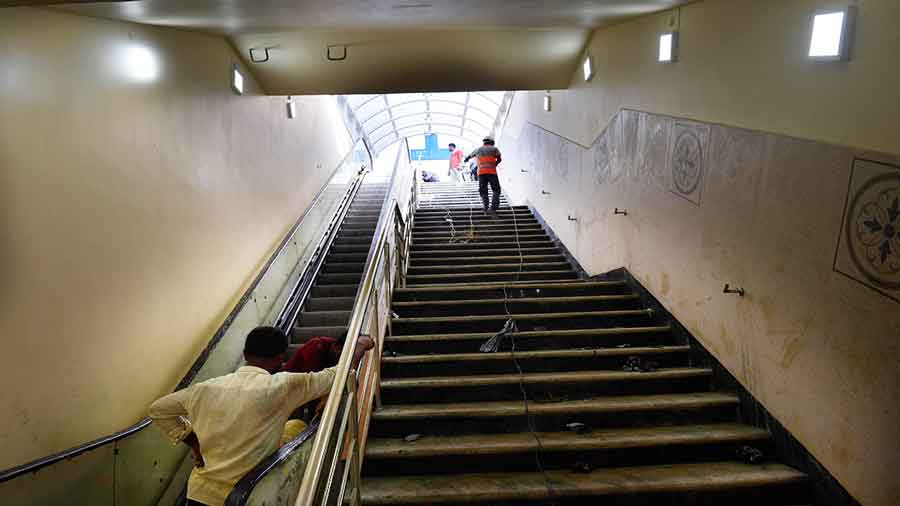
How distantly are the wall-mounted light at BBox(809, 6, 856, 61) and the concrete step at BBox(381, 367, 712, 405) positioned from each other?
203 cm

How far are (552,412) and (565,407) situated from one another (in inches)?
3.6

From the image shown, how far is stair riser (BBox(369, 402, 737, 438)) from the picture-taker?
128 inches

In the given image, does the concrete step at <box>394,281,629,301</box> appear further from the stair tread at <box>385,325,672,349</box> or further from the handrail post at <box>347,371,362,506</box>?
the handrail post at <box>347,371,362,506</box>

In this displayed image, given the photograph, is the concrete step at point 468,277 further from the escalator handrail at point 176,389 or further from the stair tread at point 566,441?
the stair tread at point 566,441

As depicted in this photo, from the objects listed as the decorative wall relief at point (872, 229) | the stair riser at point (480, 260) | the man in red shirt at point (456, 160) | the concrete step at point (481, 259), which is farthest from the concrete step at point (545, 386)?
the man in red shirt at point (456, 160)

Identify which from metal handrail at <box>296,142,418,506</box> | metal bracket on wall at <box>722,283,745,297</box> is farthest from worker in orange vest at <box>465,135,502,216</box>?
metal bracket on wall at <box>722,283,745,297</box>

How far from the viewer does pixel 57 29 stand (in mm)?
2916

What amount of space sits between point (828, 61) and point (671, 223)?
175cm

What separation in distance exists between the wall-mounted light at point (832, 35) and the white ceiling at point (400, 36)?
4.64ft

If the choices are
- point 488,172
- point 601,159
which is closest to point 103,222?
point 601,159

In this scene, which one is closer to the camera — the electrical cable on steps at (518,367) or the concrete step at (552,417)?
the electrical cable on steps at (518,367)

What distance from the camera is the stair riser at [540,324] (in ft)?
14.6

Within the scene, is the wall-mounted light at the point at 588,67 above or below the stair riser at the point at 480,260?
above

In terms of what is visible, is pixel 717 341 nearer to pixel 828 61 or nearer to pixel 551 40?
pixel 828 61
